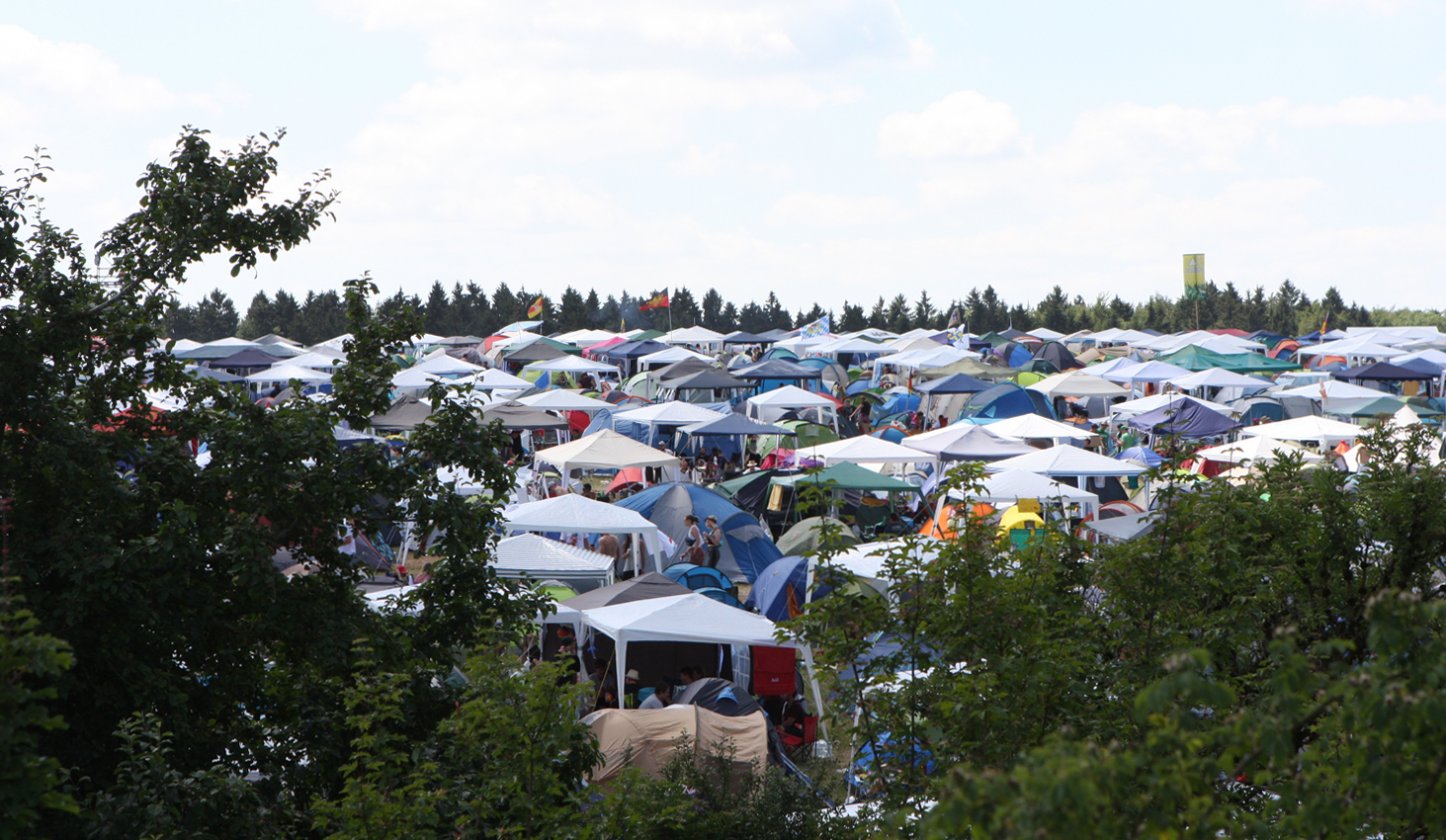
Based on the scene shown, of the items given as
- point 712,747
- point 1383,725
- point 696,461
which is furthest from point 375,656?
point 696,461

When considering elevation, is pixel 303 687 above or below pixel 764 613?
above

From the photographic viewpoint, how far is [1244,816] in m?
5.13

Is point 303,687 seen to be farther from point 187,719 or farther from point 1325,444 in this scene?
point 1325,444

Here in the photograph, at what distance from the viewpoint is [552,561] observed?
14.5 metres

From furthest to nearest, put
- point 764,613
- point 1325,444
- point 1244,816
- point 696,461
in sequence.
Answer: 1. point 696,461
2. point 1325,444
3. point 764,613
4. point 1244,816

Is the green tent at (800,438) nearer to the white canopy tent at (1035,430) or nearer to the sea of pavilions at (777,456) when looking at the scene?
the sea of pavilions at (777,456)

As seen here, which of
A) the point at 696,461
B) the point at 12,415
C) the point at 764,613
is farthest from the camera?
the point at 696,461

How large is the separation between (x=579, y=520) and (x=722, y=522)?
282 centimetres

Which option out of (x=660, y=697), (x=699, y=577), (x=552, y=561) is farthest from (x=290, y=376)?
(x=660, y=697)

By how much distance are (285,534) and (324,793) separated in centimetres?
146

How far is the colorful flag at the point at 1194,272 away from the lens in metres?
66.6

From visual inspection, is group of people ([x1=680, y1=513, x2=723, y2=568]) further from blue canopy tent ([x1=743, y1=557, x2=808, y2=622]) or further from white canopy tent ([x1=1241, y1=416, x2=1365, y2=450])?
white canopy tent ([x1=1241, y1=416, x2=1365, y2=450])

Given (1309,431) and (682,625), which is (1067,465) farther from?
(682,625)

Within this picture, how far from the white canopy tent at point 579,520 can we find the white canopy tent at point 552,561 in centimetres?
105
